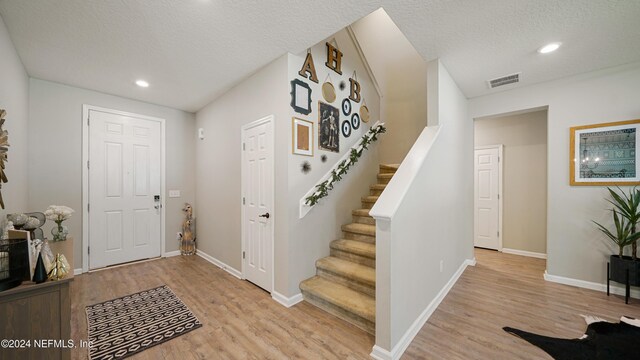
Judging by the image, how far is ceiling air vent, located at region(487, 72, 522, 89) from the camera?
3.05 m

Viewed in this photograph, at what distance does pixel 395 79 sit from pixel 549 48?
2.68m

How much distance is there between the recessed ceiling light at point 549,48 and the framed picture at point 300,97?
8.07 ft

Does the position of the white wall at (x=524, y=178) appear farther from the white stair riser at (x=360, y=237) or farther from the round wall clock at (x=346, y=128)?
the white stair riser at (x=360, y=237)

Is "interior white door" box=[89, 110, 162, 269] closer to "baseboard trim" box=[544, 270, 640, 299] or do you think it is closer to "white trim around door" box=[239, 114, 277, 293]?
"white trim around door" box=[239, 114, 277, 293]

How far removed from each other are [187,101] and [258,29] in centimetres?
249

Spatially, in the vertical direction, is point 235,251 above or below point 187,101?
below

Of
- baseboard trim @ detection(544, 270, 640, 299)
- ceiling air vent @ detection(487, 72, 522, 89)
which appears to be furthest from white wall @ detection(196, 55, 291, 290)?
baseboard trim @ detection(544, 270, 640, 299)

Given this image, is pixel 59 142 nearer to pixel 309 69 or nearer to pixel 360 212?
pixel 309 69

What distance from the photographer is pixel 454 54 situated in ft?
8.42

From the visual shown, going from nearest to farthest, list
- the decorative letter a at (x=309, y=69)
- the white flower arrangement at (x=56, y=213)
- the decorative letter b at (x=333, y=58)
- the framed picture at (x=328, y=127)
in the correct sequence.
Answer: the white flower arrangement at (x=56, y=213) < the decorative letter a at (x=309, y=69) < the framed picture at (x=328, y=127) < the decorative letter b at (x=333, y=58)

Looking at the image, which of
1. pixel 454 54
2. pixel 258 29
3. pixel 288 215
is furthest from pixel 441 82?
pixel 288 215

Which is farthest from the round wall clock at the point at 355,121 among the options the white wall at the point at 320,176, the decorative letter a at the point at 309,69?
the decorative letter a at the point at 309,69

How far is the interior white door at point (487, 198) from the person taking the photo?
4.73 metres

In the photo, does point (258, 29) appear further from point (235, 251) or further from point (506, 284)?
point (506, 284)
